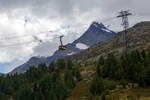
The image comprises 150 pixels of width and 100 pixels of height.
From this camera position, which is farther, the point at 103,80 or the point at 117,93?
the point at 103,80

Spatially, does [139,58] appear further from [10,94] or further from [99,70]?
[10,94]

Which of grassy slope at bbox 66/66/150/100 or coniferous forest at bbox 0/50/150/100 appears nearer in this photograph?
grassy slope at bbox 66/66/150/100

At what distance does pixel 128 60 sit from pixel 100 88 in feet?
91.4

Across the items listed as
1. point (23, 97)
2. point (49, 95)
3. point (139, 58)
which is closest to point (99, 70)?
point (139, 58)

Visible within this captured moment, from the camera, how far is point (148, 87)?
115625mm

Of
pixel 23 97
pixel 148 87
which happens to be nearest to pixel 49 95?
pixel 23 97

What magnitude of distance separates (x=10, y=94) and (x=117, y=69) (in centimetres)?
8552

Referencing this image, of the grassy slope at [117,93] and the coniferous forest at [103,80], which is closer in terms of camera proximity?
the grassy slope at [117,93]

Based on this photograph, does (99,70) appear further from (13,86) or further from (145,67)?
(13,86)

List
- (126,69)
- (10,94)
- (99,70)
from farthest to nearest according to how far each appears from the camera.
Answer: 1. (10,94)
2. (99,70)
3. (126,69)

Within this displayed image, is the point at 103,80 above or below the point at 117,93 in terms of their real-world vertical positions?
above

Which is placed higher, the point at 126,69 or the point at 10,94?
the point at 126,69

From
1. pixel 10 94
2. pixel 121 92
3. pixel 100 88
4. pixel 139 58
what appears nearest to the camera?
pixel 121 92

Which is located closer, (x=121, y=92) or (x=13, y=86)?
(x=121, y=92)
